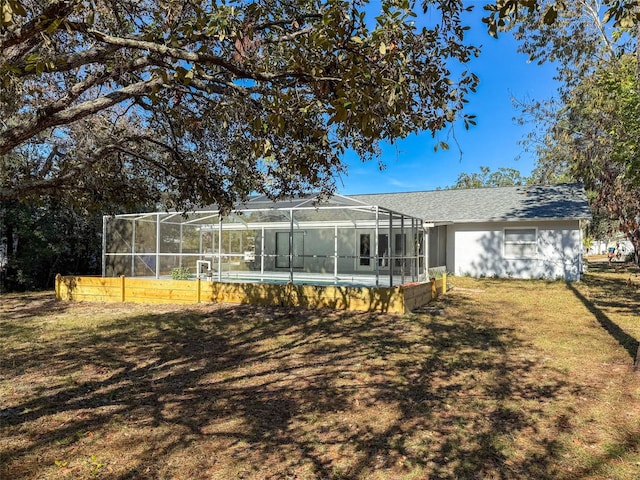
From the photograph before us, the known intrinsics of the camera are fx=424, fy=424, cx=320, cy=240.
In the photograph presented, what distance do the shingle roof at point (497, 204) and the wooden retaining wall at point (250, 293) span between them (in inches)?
283

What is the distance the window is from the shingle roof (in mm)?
754

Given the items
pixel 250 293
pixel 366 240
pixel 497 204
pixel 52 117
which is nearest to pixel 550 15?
pixel 52 117

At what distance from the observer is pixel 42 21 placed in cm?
272

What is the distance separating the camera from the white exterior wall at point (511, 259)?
17.6 metres

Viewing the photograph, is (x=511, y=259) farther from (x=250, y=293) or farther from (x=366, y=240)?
(x=250, y=293)

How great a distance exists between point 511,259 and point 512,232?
1.20 m

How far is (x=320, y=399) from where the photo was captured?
4707 millimetres

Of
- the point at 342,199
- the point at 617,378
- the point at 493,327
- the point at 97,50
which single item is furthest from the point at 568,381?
the point at 342,199

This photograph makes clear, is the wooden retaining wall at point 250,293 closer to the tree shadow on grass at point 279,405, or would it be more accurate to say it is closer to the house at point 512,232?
the tree shadow on grass at point 279,405

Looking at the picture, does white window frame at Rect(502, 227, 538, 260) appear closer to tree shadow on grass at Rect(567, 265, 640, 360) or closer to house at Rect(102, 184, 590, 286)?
house at Rect(102, 184, 590, 286)

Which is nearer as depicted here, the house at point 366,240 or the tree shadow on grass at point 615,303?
the tree shadow on grass at point 615,303

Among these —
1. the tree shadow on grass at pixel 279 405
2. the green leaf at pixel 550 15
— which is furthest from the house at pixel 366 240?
the green leaf at pixel 550 15

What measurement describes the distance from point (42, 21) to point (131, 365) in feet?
15.5

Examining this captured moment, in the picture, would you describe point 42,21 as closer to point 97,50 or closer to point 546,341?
point 97,50
